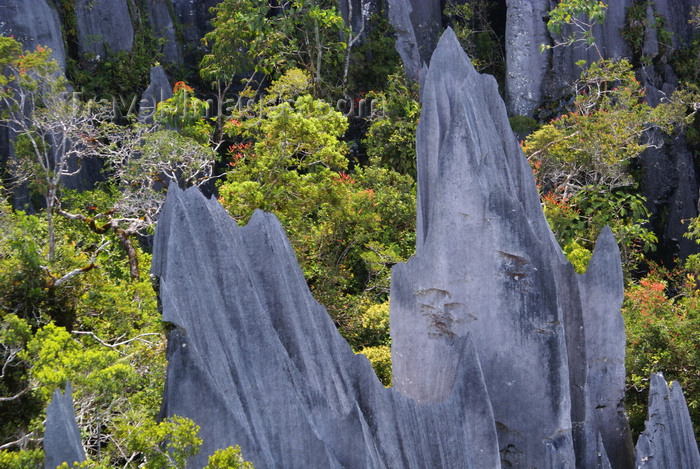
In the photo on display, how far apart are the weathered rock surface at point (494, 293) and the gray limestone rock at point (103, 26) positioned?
1695 centimetres

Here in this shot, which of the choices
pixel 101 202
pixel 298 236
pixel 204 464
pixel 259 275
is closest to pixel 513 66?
pixel 298 236

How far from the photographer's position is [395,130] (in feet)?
75.9

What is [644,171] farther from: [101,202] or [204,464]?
[204,464]

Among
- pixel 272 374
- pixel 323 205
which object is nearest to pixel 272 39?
pixel 323 205

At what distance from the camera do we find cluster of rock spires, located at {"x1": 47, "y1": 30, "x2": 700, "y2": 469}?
848 centimetres

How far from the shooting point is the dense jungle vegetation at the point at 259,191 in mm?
10617

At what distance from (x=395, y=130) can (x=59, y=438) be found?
17.0m

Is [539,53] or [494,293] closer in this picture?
[494,293]

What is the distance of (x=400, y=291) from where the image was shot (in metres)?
10.6

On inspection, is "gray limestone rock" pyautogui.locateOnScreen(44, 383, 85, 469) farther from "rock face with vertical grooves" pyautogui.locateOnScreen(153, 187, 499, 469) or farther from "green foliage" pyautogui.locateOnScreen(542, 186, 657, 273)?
"green foliage" pyautogui.locateOnScreen(542, 186, 657, 273)

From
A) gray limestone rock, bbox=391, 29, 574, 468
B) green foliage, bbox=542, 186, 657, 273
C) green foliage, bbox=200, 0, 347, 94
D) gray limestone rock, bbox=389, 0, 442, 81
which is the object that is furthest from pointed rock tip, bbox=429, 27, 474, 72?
gray limestone rock, bbox=389, 0, 442, 81

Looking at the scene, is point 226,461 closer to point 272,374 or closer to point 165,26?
point 272,374

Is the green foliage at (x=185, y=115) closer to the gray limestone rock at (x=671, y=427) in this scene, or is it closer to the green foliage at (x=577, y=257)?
the green foliage at (x=577, y=257)

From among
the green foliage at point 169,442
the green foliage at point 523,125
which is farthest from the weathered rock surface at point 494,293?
the green foliage at point 523,125
